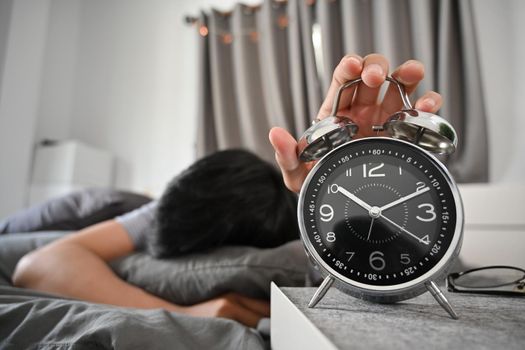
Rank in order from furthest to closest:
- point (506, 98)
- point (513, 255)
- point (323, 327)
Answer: point (506, 98), point (513, 255), point (323, 327)

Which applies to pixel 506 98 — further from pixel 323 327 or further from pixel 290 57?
pixel 323 327

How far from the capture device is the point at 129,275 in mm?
902

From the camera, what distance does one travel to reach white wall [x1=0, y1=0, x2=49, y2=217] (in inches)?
102

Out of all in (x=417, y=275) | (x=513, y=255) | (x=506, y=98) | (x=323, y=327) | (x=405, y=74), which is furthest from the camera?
(x=506, y=98)

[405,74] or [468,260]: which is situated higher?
[405,74]

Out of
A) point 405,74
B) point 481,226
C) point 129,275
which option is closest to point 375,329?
point 405,74

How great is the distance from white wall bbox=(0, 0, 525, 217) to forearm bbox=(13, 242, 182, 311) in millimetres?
2005

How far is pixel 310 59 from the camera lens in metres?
2.31

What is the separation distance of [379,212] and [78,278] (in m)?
0.78

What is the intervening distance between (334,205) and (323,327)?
195mm

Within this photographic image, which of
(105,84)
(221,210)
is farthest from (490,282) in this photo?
(105,84)

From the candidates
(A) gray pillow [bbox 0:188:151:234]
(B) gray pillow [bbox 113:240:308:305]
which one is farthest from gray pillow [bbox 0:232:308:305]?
(A) gray pillow [bbox 0:188:151:234]

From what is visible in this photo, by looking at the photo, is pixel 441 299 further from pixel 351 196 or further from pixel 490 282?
pixel 490 282

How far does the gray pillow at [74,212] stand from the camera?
4.85 feet
